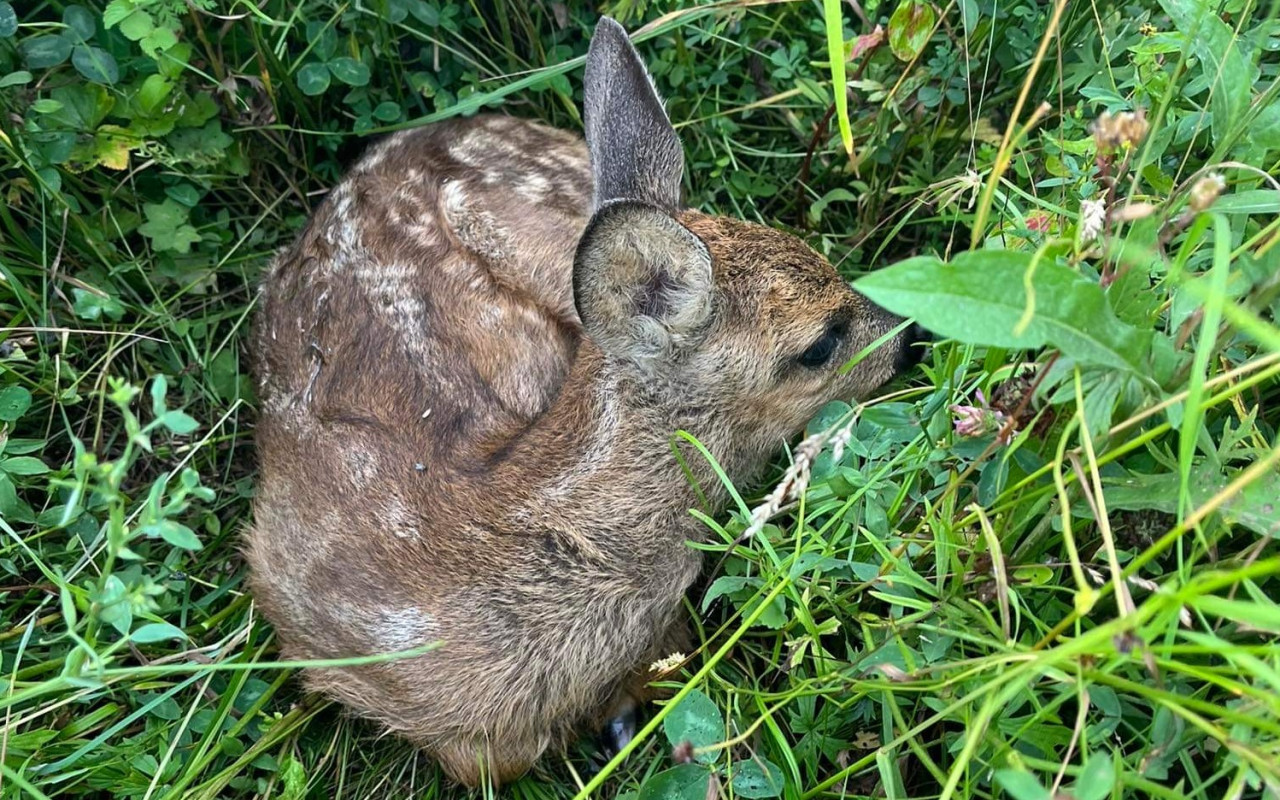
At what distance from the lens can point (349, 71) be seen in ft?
11.2

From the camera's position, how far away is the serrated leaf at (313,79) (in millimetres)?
3412

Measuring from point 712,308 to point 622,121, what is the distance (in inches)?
24.1

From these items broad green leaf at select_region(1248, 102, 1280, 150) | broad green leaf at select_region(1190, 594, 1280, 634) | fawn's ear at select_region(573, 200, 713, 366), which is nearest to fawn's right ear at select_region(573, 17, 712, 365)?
fawn's ear at select_region(573, 200, 713, 366)

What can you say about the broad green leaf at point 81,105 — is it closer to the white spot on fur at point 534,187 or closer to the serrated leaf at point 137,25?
the serrated leaf at point 137,25

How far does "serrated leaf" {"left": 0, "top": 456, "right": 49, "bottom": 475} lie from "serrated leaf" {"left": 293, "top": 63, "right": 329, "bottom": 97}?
1427 millimetres

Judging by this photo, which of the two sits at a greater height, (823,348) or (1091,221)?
(1091,221)

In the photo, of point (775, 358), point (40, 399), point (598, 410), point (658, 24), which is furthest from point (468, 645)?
point (658, 24)

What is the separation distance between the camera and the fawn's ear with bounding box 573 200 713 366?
2.56 metres

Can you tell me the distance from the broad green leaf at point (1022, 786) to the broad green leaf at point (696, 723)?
0.95 metres

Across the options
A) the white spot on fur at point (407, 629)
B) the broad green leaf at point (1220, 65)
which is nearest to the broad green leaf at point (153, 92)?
the white spot on fur at point (407, 629)

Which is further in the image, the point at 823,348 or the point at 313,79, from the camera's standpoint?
the point at 313,79

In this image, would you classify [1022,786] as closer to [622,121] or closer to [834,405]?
[834,405]

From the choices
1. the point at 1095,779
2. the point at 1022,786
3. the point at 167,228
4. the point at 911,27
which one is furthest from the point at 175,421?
the point at 911,27

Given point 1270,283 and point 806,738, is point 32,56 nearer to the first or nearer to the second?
point 806,738
